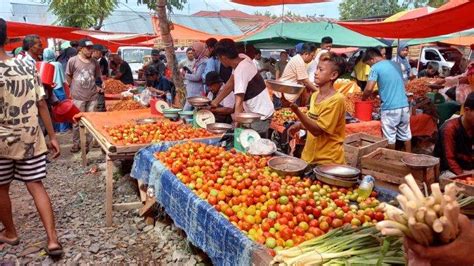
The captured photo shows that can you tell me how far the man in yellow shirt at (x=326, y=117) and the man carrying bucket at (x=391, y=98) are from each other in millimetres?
2429

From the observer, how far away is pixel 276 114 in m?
6.67

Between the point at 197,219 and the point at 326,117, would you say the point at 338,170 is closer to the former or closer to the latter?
the point at 326,117

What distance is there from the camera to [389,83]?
5.52 m

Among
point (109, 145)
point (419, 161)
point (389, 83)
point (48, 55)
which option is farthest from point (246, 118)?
point (48, 55)

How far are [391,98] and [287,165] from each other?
8.97 feet

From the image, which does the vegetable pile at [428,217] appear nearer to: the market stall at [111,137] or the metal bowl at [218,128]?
the market stall at [111,137]

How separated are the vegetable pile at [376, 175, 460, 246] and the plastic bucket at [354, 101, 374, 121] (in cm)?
567

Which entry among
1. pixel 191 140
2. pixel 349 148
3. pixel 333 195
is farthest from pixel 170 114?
pixel 333 195

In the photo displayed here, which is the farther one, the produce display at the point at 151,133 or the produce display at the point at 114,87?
the produce display at the point at 114,87

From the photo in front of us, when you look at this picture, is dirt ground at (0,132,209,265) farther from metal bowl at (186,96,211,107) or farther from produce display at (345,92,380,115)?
produce display at (345,92,380,115)

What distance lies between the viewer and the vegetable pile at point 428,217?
1056mm

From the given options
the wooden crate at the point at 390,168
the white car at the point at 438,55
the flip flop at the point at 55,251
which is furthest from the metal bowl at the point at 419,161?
the white car at the point at 438,55

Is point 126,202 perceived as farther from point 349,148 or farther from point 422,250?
point 422,250

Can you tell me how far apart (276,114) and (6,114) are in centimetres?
425
